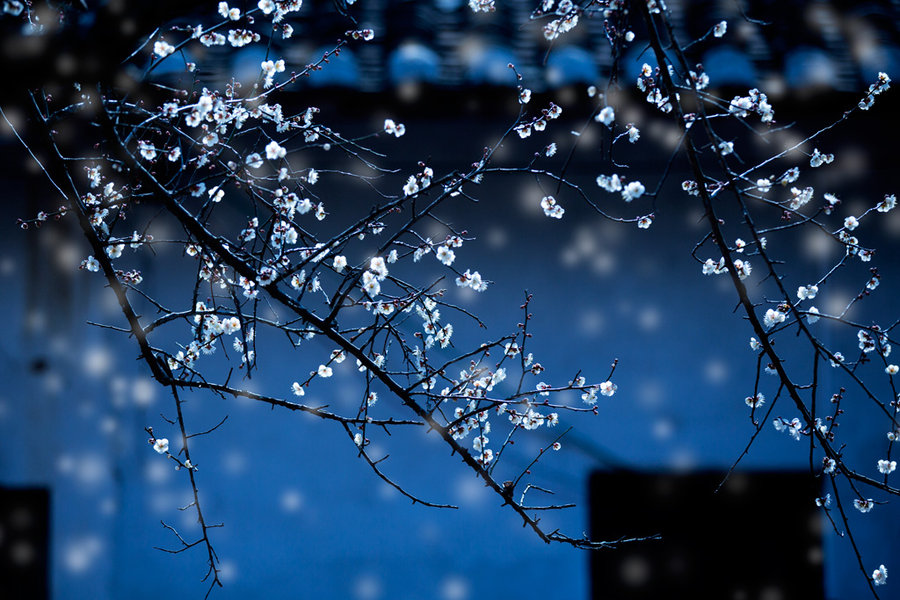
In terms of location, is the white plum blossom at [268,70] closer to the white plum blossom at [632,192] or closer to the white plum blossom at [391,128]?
the white plum blossom at [391,128]

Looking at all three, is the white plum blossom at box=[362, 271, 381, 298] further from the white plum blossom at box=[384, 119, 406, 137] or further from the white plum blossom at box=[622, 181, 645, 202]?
the white plum blossom at box=[622, 181, 645, 202]

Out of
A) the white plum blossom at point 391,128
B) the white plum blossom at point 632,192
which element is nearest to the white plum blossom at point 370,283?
the white plum blossom at point 391,128

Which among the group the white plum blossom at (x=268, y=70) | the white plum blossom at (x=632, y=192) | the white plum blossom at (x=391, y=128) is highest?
the white plum blossom at (x=268, y=70)

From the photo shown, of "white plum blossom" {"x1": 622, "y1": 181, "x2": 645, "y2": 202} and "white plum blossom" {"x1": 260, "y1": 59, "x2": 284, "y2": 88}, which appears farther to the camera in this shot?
"white plum blossom" {"x1": 260, "y1": 59, "x2": 284, "y2": 88}

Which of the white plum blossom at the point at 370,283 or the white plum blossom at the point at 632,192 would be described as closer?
the white plum blossom at the point at 632,192

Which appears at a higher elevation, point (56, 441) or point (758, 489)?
point (56, 441)

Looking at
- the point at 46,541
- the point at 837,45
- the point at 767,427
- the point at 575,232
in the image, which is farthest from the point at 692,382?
the point at 46,541

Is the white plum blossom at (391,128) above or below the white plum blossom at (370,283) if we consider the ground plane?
above

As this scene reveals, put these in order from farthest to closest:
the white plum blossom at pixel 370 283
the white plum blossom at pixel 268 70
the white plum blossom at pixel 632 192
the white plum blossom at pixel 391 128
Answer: the white plum blossom at pixel 391 128
the white plum blossom at pixel 268 70
the white plum blossom at pixel 370 283
the white plum blossom at pixel 632 192

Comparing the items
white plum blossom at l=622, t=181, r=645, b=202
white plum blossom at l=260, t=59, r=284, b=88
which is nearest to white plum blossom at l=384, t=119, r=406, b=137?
white plum blossom at l=260, t=59, r=284, b=88

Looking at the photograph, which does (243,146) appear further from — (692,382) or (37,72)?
(692,382)

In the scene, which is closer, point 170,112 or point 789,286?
point 170,112
